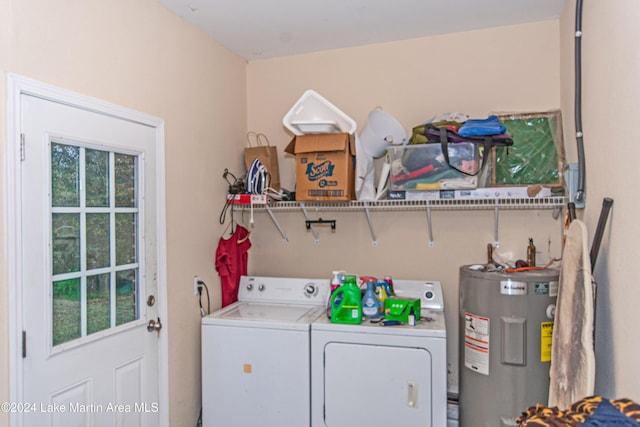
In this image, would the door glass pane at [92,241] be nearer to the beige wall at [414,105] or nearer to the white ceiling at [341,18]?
the white ceiling at [341,18]

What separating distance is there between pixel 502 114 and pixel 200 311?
2216mm

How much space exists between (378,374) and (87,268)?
58.4 inches

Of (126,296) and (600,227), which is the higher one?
(600,227)

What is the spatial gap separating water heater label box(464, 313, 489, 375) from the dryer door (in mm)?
227

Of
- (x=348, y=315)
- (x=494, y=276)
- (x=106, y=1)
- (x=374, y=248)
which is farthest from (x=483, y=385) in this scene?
(x=106, y=1)

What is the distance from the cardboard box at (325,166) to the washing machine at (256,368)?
732mm

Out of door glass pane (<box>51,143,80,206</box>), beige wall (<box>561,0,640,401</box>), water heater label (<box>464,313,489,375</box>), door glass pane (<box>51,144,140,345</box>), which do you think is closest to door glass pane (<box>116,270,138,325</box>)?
door glass pane (<box>51,144,140,345</box>)

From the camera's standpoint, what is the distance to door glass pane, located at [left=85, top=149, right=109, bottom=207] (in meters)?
1.85

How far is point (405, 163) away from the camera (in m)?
2.46

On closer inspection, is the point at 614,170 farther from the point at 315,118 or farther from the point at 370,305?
the point at 315,118

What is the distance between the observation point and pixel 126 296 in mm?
2072

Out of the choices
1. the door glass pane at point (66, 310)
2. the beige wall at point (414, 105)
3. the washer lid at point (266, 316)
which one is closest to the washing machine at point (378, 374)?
the washer lid at point (266, 316)

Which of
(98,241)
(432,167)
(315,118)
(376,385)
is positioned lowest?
(376,385)

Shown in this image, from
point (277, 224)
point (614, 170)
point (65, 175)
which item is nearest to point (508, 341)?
point (614, 170)
